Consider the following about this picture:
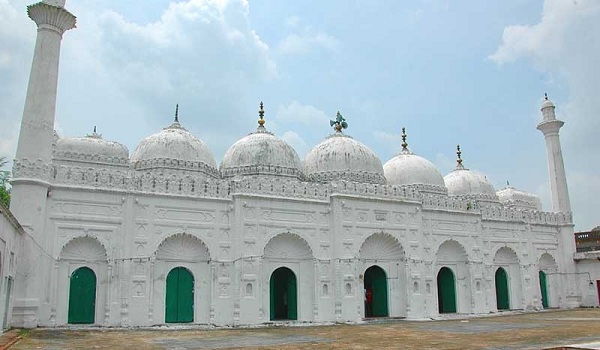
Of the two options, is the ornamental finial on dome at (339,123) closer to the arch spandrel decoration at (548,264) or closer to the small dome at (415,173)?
the small dome at (415,173)

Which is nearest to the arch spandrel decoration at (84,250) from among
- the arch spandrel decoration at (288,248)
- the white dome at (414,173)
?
the arch spandrel decoration at (288,248)

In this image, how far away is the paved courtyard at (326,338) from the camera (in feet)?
37.0

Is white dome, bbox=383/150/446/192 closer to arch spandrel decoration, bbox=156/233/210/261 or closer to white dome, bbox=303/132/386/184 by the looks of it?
white dome, bbox=303/132/386/184

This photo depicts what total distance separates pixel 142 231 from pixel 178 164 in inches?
172

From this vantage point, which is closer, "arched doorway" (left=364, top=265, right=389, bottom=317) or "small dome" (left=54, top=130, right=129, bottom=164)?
"small dome" (left=54, top=130, right=129, bottom=164)

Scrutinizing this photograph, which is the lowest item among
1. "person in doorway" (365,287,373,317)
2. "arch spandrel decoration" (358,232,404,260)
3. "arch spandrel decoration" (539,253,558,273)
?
"person in doorway" (365,287,373,317)

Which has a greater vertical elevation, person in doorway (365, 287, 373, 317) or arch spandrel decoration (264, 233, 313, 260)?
arch spandrel decoration (264, 233, 313, 260)

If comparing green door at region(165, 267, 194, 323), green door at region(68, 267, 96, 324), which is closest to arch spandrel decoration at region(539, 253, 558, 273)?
green door at region(165, 267, 194, 323)

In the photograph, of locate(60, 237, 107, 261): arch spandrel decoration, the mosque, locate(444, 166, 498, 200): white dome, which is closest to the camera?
the mosque

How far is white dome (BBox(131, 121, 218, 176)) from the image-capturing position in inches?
808

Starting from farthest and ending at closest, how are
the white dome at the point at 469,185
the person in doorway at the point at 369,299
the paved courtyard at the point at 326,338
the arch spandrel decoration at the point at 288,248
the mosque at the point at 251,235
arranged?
the white dome at the point at 469,185 < the person in doorway at the point at 369,299 < the arch spandrel decoration at the point at 288,248 < the mosque at the point at 251,235 < the paved courtyard at the point at 326,338

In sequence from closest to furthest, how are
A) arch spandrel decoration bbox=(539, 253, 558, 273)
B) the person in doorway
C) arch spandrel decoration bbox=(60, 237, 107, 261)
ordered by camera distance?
arch spandrel decoration bbox=(60, 237, 107, 261), the person in doorway, arch spandrel decoration bbox=(539, 253, 558, 273)

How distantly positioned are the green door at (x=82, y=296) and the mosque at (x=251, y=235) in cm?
4

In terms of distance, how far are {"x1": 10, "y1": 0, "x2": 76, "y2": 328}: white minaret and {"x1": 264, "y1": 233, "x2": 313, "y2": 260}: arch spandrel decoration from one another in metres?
7.17
